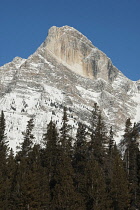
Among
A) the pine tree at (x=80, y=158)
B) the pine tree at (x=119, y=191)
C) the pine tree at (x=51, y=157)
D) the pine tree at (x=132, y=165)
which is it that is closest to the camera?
the pine tree at (x=119, y=191)

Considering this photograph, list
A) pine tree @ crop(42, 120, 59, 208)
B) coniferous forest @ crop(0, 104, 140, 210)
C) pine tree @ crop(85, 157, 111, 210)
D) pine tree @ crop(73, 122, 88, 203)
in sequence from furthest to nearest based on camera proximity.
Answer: pine tree @ crop(42, 120, 59, 208)
pine tree @ crop(73, 122, 88, 203)
pine tree @ crop(85, 157, 111, 210)
coniferous forest @ crop(0, 104, 140, 210)

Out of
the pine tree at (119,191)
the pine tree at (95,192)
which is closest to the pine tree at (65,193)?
the pine tree at (95,192)

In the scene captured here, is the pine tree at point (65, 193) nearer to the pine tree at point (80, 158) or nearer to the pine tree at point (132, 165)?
the pine tree at point (80, 158)

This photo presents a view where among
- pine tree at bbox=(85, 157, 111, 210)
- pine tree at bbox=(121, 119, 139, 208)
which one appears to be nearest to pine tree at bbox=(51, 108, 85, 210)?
pine tree at bbox=(85, 157, 111, 210)

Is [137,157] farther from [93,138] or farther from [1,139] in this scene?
[1,139]

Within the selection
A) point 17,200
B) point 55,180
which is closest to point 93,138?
point 55,180

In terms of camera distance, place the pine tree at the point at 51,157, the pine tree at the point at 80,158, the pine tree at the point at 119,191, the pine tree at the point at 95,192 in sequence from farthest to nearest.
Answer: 1. the pine tree at the point at 51,157
2. the pine tree at the point at 80,158
3. the pine tree at the point at 119,191
4. the pine tree at the point at 95,192

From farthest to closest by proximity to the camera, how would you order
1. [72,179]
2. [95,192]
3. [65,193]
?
[72,179], [95,192], [65,193]

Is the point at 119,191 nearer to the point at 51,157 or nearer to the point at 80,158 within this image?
the point at 80,158

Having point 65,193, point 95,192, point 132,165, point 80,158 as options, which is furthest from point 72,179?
point 132,165

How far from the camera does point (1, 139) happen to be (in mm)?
67625

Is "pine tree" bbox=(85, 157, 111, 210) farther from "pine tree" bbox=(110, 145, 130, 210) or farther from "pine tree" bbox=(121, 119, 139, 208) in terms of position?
"pine tree" bbox=(121, 119, 139, 208)

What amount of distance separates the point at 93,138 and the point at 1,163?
15.2 m

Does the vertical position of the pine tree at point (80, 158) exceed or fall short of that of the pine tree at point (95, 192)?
it exceeds it
